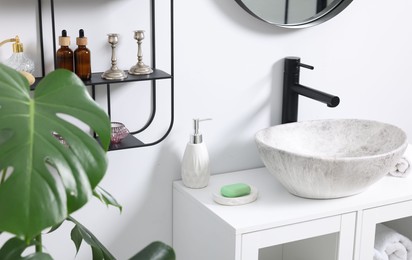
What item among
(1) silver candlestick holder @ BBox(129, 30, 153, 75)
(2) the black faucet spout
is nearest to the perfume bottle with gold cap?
(1) silver candlestick holder @ BBox(129, 30, 153, 75)

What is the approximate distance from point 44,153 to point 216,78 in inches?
44.7

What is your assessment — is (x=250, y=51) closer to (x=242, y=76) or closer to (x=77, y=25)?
(x=242, y=76)

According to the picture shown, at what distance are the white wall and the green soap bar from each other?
22cm

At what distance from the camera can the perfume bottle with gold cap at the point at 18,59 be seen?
1651 millimetres

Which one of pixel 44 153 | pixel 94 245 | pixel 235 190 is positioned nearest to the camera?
pixel 44 153

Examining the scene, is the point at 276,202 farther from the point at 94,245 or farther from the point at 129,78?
the point at 94,245

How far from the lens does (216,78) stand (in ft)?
6.75

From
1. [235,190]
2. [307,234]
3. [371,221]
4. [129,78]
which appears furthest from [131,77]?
[371,221]

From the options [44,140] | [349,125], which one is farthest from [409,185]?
[44,140]

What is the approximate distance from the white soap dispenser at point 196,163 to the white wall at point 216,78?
85 mm

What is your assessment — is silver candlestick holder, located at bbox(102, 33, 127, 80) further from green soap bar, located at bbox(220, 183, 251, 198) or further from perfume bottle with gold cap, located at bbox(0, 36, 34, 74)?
green soap bar, located at bbox(220, 183, 251, 198)

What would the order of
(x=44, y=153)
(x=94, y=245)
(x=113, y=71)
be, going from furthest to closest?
(x=113, y=71) < (x=94, y=245) < (x=44, y=153)

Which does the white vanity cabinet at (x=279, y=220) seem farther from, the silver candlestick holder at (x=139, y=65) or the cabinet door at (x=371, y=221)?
the silver candlestick holder at (x=139, y=65)

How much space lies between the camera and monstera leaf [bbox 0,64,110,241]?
0.91 m
